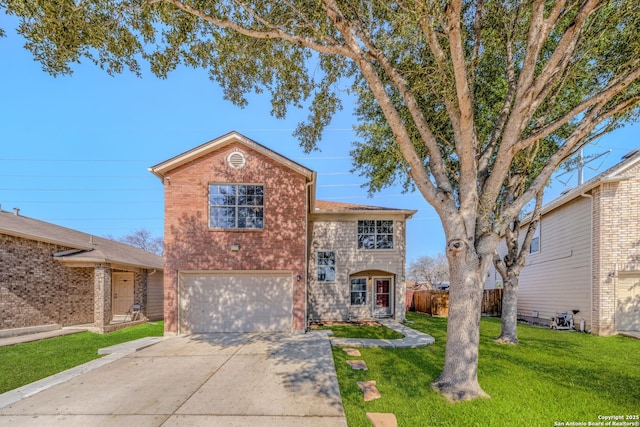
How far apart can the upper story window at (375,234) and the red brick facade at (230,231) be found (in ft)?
14.0

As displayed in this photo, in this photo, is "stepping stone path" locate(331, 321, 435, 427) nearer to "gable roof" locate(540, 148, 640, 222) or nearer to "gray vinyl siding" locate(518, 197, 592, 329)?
"gray vinyl siding" locate(518, 197, 592, 329)

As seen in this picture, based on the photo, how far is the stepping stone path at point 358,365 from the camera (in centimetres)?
655

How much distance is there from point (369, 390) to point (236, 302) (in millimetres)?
6575

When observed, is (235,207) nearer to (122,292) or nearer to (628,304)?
(122,292)

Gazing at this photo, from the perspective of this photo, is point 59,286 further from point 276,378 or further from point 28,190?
point 28,190

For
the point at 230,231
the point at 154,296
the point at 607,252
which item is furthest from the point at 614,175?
the point at 154,296

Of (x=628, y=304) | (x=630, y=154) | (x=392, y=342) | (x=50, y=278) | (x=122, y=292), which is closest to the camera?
(x=392, y=342)

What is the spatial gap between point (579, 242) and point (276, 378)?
12.4 metres

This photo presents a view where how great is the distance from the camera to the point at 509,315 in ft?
30.9

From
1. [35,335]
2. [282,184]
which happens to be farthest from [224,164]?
[35,335]

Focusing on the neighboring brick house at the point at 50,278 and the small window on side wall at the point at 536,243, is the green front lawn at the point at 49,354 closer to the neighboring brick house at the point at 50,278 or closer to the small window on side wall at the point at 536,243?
the neighboring brick house at the point at 50,278

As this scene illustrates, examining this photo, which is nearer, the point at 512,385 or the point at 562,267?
the point at 512,385

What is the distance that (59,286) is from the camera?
39.9ft
